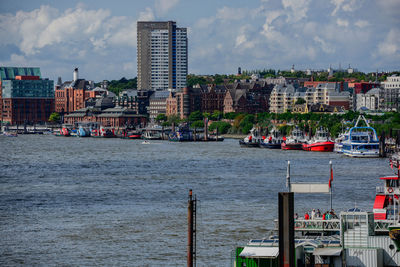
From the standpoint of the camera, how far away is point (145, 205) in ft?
157

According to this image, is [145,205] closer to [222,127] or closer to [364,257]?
[364,257]

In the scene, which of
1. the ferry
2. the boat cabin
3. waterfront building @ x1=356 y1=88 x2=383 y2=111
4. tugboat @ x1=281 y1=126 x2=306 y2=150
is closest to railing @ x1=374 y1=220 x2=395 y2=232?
the boat cabin

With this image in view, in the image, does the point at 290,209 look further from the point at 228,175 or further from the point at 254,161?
the point at 254,161

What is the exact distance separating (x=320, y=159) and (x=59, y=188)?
39.7 metres

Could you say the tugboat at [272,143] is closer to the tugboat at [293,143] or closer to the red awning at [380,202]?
the tugboat at [293,143]

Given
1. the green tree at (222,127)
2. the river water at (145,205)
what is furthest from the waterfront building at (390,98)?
the river water at (145,205)

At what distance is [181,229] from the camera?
127ft

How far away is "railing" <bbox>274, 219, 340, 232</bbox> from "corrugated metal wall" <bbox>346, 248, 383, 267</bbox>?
591cm

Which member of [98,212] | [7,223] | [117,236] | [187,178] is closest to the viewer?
[117,236]

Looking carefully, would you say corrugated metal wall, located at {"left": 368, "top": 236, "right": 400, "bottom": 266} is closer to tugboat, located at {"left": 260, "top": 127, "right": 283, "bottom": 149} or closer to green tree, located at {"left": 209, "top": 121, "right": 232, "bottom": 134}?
tugboat, located at {"left": 260, "top": 127, "right": 283, "bottom": 149}

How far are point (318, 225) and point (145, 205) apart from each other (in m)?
17.3

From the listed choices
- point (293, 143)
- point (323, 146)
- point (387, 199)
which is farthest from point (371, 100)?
point (387, 199)

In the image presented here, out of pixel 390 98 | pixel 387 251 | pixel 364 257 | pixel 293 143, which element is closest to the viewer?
pixel 364 257

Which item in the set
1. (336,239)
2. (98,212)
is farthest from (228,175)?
(336,239)
